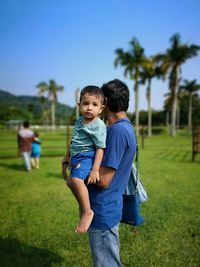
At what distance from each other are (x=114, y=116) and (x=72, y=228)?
3.21 meters

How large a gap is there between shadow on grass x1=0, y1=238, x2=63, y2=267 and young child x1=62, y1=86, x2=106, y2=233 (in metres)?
1.82

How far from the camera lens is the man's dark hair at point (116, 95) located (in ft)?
6.80

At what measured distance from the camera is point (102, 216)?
79.7 inches

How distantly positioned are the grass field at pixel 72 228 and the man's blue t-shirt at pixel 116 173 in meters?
1.75

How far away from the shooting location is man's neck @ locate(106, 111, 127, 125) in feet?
6.97

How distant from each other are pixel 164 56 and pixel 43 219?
3486cm

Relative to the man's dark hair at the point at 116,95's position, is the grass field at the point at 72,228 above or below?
below

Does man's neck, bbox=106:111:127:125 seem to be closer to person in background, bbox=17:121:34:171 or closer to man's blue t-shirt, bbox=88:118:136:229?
man's blue t-shirt, bbox=88:118:136:229

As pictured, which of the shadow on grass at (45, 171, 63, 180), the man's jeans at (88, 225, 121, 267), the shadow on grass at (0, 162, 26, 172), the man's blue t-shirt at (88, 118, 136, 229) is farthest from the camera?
the shadow on grass at (0, 162, 26, 172)

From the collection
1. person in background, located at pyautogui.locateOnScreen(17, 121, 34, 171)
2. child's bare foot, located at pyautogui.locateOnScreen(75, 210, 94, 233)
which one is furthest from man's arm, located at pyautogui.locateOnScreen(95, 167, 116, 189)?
person in background, located at pyautogui.locateOnScreen(17, 121, 34, 171)

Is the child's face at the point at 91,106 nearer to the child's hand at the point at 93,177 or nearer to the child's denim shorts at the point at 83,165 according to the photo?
the child's denim shorts at the point at 83,165

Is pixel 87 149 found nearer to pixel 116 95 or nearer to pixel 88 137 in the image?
pixel 88 137

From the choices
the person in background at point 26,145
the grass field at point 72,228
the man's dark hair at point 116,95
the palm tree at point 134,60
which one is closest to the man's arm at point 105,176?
the man's dark hair at point 116,95

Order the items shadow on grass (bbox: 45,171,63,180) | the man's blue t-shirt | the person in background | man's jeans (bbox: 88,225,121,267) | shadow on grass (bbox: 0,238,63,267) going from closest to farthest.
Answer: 1. the man's blue t-shirt
2. man's jeans (bbox: 88,225,121,267)
3. shadow on grass (bbox: 0,238,63,267)
4. shadow on grass (bbox: 45,171,63,180)
5. the person in background
